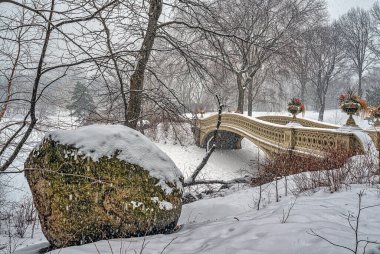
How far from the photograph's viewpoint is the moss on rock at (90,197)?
116 inches

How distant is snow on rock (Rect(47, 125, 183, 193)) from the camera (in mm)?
3129

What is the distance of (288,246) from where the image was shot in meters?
2.21

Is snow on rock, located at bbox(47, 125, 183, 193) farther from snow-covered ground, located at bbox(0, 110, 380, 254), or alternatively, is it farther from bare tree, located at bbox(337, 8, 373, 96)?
bare tree, located at bbox(337, 8, 373, 96)

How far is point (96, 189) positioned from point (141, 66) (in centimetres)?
245

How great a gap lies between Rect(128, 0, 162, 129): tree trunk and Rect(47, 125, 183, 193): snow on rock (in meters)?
1.27

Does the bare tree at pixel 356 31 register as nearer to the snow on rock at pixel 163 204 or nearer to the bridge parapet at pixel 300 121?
the bridge parapet at pixel 300 121

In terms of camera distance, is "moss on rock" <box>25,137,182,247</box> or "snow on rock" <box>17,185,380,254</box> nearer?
"snow on rock" <box>17,185,380,254</box>

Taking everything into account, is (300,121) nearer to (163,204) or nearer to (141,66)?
(141,66)

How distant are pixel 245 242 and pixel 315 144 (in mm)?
7762

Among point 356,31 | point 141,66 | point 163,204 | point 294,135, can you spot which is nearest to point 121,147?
point 163,204

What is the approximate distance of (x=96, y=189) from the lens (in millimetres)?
3002

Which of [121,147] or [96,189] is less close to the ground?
[121,147]

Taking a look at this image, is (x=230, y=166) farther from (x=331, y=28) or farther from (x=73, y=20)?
(x=331, y=28)

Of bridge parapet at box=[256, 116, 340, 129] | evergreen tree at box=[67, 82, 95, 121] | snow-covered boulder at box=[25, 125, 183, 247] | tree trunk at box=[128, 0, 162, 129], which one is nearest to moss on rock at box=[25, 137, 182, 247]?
snow-covered boulder at box=[25, 125, 183, 247]
